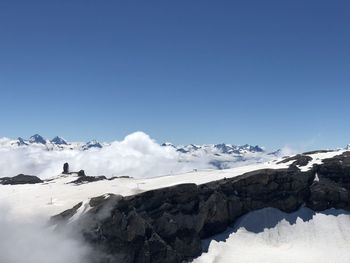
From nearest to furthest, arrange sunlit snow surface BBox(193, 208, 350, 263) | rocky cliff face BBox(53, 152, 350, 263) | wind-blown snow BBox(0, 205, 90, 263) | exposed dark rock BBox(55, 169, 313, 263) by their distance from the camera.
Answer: wind-blown snow BBox(0, 205, 90, 263), exposed dark rock BBox(55, 169, 313, 263), rocky cliff face BBox(53, 152, 350, 263), sunlit snow surface BBox(193, 208, 350, 263)

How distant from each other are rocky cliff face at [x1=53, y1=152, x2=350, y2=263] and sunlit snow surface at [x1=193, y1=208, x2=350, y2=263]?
3.55 meters

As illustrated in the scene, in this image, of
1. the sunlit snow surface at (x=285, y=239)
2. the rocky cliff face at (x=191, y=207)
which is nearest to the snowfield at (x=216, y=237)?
the sunlit snow surface at (x=285, y=239)

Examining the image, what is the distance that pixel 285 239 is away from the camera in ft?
493

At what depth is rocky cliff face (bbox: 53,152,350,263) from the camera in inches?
4946

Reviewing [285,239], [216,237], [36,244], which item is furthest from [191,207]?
[36,244]

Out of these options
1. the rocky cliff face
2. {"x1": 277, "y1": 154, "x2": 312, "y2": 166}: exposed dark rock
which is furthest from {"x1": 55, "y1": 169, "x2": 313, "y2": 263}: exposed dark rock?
{"x1": 277, "y1": 154, "x2": 312, "y2": 166}: exposed dark rock

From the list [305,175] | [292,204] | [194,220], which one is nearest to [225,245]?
[194,220]

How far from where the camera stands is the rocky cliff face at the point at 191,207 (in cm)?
Result: 12562

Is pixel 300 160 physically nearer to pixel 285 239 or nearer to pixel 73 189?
pixel 285 239

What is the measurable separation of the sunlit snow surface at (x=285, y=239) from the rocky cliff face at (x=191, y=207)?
3551mm

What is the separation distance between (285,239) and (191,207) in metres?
27.9

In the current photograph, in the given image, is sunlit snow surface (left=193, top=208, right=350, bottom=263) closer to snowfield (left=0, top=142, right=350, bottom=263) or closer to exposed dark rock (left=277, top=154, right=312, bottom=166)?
snowfield (left=0, top=142, right=350, bottom=263)

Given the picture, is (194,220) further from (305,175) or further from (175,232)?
(305,175)

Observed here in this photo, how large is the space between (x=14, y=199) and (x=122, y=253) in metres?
39.2
